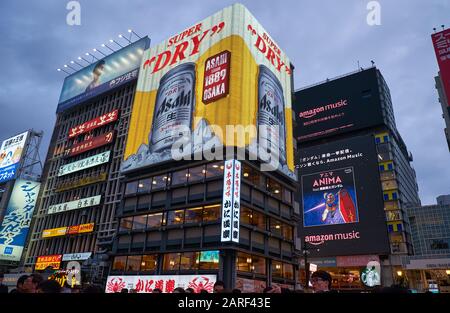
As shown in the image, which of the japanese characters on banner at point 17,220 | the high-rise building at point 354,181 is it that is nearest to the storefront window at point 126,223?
the japanese characters on banner at point 17,220

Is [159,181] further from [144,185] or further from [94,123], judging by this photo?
[94,123]

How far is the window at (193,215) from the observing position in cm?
3919

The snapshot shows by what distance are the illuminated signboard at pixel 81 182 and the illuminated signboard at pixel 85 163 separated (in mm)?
1947

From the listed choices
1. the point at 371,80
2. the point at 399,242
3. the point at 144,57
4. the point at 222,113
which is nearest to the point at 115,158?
the point at 144,57

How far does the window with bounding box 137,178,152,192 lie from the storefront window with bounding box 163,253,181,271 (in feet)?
31.4

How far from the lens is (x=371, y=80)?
84188 mm

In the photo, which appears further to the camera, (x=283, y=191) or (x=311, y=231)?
(x=311, y=231)

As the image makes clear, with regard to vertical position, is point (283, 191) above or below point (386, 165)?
below

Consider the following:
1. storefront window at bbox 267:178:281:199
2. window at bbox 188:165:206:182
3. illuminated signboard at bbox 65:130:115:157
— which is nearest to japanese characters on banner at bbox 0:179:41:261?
illuminated signboard at bbox 65:130:115:157

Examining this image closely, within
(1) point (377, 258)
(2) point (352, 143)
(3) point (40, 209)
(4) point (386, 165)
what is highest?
(2) point (352, 143)

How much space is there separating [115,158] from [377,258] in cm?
5230

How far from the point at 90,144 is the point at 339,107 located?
58251 mm

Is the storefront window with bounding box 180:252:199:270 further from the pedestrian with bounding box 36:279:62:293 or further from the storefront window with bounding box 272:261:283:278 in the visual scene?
the pedestrian with bounding box 36:279:62:293

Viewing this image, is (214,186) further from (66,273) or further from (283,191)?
(66,273)
